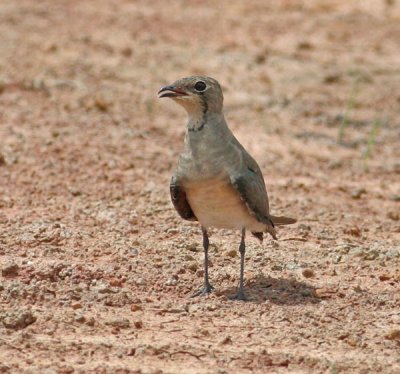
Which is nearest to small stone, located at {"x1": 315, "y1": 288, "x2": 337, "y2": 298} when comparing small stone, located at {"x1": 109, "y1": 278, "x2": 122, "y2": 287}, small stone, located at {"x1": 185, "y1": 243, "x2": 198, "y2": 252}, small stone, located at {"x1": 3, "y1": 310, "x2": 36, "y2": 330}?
small stone, located at {"x1": 185, "y1": 243, "x2": 198, "y2": 252}

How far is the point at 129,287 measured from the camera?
691 cm

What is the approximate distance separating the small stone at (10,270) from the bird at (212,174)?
3.61 feet

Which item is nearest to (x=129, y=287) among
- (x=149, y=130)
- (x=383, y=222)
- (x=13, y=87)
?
(x=383, y=222)

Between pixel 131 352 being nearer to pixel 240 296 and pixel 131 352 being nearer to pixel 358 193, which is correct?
pixel 240 296

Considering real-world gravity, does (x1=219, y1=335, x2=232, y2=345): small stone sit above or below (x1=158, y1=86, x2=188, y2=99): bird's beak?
below

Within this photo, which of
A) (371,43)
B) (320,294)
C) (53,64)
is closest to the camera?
(320,294)

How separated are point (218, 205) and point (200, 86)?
761 mm

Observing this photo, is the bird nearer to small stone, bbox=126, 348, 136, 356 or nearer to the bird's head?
the bird's head

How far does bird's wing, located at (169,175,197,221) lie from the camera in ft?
22.4

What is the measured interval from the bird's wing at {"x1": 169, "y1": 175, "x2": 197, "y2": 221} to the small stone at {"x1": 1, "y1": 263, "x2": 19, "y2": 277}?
3.57 ft

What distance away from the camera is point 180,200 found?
6.88 m

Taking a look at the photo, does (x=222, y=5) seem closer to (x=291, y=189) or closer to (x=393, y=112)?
(x=393, y=112)

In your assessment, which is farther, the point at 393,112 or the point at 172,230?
the point at 393,112

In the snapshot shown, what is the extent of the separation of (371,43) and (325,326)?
29.5ft
